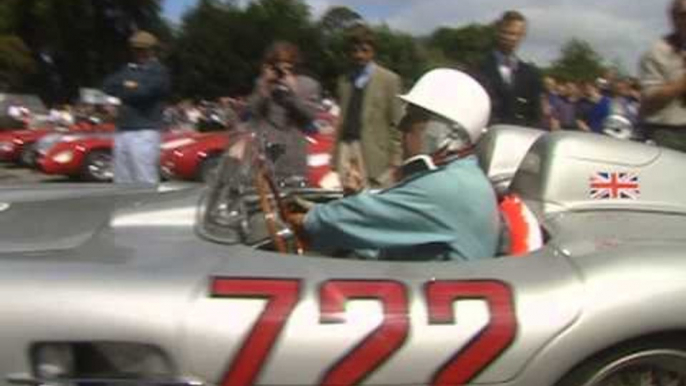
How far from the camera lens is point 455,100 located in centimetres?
316

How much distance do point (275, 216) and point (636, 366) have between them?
3.68 ft

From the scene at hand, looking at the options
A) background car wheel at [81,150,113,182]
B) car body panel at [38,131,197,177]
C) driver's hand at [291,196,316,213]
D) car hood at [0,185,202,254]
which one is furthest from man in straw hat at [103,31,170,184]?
background car wheel at [81,150,113,182]

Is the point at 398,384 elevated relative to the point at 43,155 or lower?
lower

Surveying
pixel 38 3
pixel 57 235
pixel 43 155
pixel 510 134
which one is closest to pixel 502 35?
pixel 510 134

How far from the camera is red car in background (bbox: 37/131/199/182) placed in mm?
14414

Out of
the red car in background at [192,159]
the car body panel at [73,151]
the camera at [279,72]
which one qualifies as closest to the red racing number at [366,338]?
the camera at [279,72]

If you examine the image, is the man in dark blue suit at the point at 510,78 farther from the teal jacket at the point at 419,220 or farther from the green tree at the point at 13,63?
the green tree at the point at 13,63

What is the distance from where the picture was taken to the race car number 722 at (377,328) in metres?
2.63

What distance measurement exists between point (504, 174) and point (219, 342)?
1753mm

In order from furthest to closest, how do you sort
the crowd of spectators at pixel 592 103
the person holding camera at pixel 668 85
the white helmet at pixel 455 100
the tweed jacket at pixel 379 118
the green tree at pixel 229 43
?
the green tree at pixel 229 43 → the crowd of spectators at pixel 592 103 → the tweed jacket at pixel 379 118 → the person holding camera at pixel 668 85 → the white helmet at pixel 455 100

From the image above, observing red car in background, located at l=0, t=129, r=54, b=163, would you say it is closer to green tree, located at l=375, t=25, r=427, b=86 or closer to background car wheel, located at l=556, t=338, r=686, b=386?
background car wheel, located at l=556, t=338, r=686, b=386

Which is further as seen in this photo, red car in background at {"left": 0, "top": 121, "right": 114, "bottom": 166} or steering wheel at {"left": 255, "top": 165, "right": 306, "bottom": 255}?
red car in background at {"left": 0, "top": 121, "right": 114, "bottom": 166}

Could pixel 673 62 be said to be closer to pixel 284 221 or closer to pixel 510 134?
pixel 510 134

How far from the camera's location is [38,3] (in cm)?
4928
